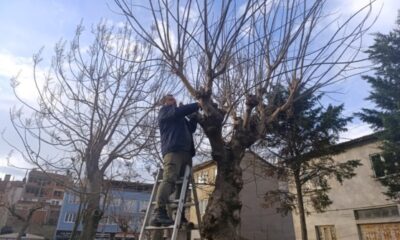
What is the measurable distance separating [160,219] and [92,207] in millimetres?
6539

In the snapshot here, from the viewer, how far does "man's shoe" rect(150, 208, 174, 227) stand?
3895 millimetres

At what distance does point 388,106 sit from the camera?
1252 cm

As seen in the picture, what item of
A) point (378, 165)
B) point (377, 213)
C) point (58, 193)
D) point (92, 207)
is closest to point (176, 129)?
point (92, 207)

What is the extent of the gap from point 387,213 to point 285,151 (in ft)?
18.4

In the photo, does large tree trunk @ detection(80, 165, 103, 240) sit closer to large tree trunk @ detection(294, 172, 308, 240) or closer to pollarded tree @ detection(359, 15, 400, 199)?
large tree trunk @ detection(294, 172, 308, 240)

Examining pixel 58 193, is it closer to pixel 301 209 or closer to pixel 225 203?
pixel 301 209

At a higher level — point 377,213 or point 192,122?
point 192,122

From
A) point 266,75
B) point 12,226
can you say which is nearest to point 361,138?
point 266,75

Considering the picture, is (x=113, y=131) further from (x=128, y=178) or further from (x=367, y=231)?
(x=367, y=231)

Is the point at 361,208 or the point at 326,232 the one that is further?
the point at 326,232

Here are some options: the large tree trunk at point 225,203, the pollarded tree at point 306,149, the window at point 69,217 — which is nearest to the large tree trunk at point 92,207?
the large tree trunk at point 225,203

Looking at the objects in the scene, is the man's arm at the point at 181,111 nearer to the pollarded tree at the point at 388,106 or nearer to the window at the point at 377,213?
the pollarded tree at the point at 388,106

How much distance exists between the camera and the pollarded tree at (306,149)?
42.6 feet

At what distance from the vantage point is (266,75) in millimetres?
5844
